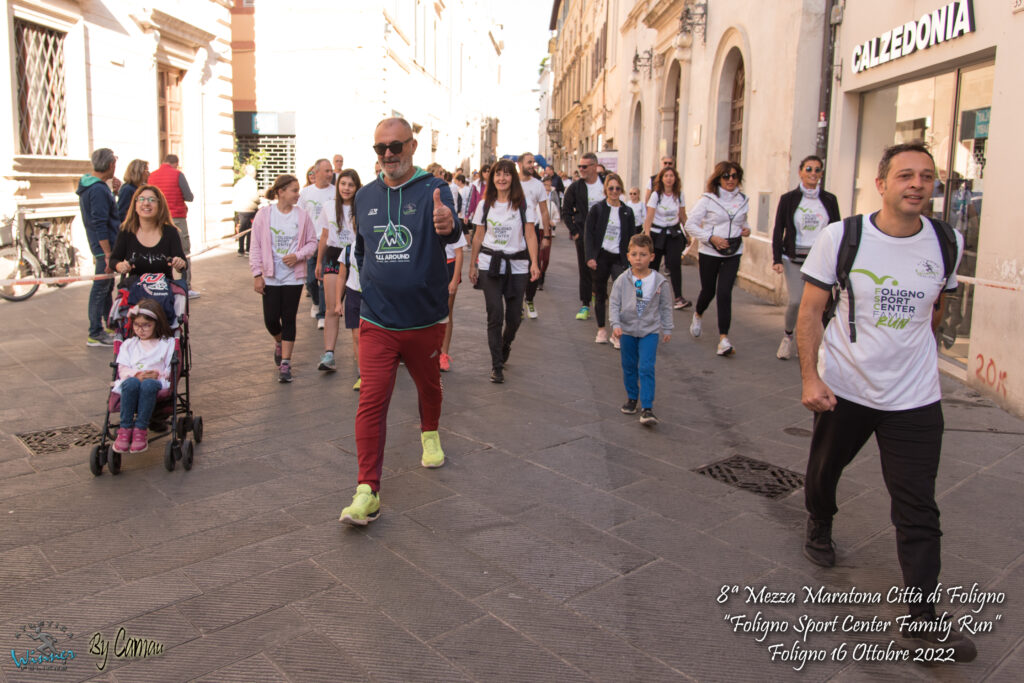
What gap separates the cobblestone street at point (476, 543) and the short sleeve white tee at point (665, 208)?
3.84 metres

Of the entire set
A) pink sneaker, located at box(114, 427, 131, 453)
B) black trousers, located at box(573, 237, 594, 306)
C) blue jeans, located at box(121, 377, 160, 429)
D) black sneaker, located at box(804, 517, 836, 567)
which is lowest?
black sneaker, located at box(804, 517, 836, 567)

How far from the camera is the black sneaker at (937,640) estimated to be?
10.5ft

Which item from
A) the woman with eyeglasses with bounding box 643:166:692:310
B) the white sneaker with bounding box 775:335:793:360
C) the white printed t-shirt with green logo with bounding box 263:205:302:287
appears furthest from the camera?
the woman with eyeglasses with bounding box 643:166:692:310

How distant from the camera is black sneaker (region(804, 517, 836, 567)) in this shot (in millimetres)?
3949

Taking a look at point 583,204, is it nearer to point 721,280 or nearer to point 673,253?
point 673,253

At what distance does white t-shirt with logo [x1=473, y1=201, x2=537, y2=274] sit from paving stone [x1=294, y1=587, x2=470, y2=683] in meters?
4.20

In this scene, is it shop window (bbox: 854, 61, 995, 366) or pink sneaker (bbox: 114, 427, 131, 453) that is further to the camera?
shop window (bbox: 854, 61, 995, 366)

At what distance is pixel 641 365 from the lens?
246 inches

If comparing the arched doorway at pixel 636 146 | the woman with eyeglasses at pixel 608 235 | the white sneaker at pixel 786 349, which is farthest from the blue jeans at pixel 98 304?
the arched doorway at pixel 636 146

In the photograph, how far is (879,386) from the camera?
3502 millimetres

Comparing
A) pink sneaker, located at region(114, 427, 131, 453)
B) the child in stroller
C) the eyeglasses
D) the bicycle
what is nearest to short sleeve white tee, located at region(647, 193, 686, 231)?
the eyeglasses

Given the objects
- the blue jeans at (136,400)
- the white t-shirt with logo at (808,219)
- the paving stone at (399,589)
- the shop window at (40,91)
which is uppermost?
the shop window at (40,91)

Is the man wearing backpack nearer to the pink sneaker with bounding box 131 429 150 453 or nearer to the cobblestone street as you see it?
the cobblestone street

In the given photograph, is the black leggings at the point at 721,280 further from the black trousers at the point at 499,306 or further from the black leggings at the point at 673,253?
the black trousers at the point at 499,306
